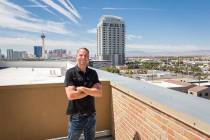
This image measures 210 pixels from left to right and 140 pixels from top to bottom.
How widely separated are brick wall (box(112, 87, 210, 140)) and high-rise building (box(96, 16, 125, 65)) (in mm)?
78639

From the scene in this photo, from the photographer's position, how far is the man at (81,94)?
2.28m

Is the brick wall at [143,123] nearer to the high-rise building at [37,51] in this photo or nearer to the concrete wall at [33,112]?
the concrete wall at [33,112]

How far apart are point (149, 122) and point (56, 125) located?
169cm

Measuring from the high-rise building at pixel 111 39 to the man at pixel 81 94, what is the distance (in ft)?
260

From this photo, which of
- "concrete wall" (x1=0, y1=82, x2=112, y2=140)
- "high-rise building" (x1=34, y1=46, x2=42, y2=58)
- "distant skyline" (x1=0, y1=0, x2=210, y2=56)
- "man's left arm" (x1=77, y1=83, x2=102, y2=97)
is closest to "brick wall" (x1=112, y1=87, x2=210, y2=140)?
"man's left arm" (x1=77, y1=83, x2=102, y2=97)

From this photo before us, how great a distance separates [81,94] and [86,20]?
71.4 meters

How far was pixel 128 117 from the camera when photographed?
273cm

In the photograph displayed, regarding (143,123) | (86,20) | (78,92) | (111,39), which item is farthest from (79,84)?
(111,39)

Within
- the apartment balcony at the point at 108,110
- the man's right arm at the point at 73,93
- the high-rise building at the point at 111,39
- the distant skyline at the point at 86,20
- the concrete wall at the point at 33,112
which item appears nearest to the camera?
the apartment balcony at the point at 108,110

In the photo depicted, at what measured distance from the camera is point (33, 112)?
3164 millimetres

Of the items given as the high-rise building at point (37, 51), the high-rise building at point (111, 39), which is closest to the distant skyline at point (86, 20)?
the high-rise building at point (37, 51)

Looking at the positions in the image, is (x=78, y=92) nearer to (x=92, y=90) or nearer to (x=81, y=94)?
(x=81, y=94)

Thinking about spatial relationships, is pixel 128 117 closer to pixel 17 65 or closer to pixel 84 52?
pixel 84 52

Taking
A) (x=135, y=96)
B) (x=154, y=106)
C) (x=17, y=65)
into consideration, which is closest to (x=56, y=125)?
(x=135, y=96)
